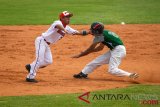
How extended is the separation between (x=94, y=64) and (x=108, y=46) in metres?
0.69

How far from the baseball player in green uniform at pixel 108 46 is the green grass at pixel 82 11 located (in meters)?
9.71

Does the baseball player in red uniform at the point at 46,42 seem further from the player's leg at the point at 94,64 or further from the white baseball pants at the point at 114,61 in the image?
the white baseball pants at the point at 114,61

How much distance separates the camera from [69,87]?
14195 millimetres

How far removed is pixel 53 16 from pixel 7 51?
7.86m

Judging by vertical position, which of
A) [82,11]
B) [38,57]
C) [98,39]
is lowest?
[38,57]

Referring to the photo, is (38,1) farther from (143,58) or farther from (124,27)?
(143,58)

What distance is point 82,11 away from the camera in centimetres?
2866

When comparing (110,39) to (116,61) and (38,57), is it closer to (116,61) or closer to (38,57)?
(116,61)

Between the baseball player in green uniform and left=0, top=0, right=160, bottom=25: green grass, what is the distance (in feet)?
31.8

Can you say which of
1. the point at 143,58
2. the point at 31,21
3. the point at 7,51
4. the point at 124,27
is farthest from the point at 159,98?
the point at 31,21

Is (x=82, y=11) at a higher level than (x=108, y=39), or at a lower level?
higher

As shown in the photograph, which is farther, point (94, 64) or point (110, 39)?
point (94, 64)

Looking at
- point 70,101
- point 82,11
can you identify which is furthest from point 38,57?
point 82,11

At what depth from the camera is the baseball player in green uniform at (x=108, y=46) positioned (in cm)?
1479
